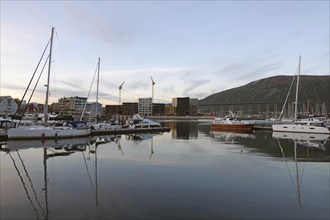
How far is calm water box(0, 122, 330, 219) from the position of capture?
1195 cm

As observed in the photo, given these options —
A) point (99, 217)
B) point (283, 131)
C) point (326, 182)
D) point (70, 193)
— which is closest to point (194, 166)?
point (326, 182)

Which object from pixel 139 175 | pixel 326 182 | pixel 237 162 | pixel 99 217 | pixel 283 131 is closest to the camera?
pixel 99 217

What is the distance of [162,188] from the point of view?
15.7 meters

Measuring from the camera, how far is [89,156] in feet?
89.8

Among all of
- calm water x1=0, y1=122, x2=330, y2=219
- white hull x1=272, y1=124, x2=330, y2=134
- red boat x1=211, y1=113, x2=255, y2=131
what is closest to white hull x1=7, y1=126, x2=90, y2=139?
calm water x1=0, y1=122, x2=330, y2=219

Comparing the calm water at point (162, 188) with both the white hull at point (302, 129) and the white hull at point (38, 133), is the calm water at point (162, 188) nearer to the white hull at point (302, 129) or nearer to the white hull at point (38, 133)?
the white hull at point (38, 133)

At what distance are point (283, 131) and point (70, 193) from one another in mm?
59248

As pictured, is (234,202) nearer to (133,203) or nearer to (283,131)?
(133,203)

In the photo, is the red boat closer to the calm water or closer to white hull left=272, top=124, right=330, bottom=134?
white hull left=272, top=124, right=330, bottom=134

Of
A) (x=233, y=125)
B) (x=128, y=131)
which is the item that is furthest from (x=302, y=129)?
(x=128, y=131)

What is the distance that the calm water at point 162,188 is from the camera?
11.9 metres

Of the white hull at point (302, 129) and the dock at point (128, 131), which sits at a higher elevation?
the white hull at point (302, 129)

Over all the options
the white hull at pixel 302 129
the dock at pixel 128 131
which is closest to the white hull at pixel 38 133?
the dock at pixel 128 131

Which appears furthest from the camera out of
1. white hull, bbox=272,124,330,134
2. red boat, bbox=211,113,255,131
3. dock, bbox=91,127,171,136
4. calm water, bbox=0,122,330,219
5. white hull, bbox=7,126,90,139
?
red boat, bbox=211,113,255,131
